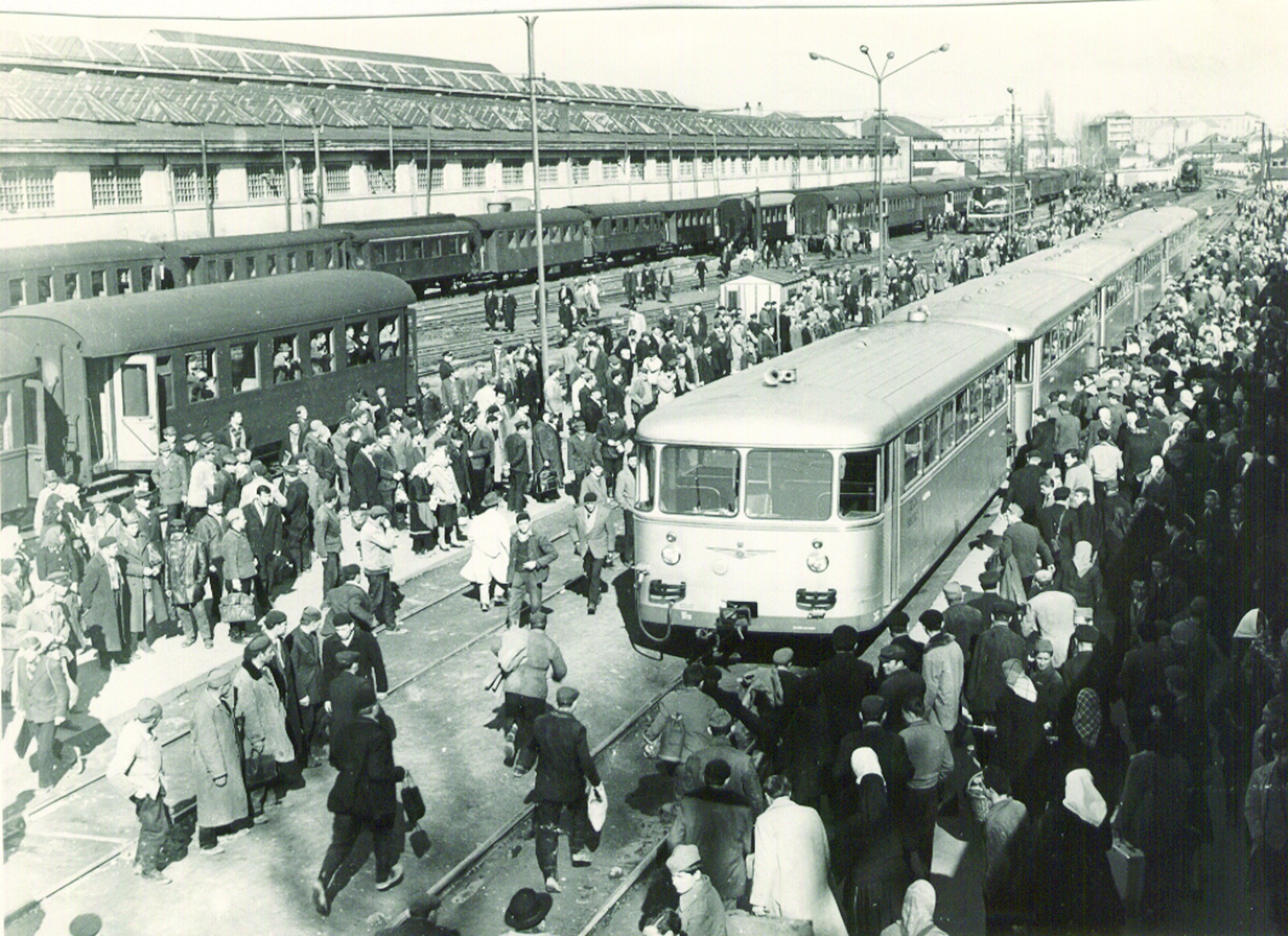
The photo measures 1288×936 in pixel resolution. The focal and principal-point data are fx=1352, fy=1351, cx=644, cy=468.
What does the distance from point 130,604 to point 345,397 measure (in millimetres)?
10603

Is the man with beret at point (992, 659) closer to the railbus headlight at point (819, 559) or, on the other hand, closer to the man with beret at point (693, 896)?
the railbus headlight at point (819, 559)

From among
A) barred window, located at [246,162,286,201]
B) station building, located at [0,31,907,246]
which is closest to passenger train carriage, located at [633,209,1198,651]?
station building, located at [0,31,907,246]

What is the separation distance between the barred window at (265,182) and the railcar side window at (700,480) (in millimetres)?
33453

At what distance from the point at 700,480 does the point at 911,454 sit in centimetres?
217

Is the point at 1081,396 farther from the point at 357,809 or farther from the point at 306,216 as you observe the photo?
the point at 306,216

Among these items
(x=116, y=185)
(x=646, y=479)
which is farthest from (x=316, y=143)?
(x=646, y=479)

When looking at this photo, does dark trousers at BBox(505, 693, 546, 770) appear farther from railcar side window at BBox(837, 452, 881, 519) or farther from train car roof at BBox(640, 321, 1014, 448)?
railcar side window at BBox(837, 452, 881, 519)

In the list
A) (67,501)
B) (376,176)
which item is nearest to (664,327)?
(67,501)

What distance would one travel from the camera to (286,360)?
21.7 meters

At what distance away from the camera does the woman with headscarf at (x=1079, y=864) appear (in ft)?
21.7

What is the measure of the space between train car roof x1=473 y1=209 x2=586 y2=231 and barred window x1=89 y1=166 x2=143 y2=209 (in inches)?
473

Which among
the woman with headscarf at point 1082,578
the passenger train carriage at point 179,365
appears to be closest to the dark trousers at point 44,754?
the passenger train carriage at point 179,365

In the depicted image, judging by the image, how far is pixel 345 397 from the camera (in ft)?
76.3

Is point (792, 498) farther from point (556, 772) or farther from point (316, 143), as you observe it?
point (316, 143)
